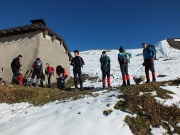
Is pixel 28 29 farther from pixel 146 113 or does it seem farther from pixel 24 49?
pixel 146 113

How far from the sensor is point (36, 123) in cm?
665

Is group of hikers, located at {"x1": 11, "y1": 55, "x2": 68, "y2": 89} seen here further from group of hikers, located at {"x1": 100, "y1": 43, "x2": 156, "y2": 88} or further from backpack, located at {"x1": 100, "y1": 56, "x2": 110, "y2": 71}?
group of hikers, located at {"x1": 100, "y1": 43, "x2": 156, "y2": 88}

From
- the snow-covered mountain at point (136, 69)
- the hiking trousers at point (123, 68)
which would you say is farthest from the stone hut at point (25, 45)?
the hiking trousers at point (123, 68)

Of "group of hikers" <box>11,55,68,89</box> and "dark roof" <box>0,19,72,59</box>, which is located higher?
"dark roof" <box>0,19,72,59</box>

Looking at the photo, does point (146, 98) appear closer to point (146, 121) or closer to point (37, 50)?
point (146, 121)

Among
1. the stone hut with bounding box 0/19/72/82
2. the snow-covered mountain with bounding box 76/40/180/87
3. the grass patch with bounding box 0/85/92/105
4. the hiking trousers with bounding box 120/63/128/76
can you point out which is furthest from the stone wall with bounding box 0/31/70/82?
the hiking trousers with bounding box 120/63/128/76

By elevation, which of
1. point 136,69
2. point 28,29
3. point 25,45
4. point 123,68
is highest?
point 28,29

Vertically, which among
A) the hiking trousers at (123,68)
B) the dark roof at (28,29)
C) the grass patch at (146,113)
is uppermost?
the dark roof at (28,29)

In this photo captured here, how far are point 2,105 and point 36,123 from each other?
4574mm

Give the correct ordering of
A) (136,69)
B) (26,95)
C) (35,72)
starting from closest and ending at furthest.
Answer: (26,95) → (35,72) → (136,69)

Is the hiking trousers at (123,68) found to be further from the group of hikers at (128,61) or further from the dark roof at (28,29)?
the dark roof at (28,29)

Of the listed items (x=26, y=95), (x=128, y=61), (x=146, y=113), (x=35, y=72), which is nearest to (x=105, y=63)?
(x=128, y=61)

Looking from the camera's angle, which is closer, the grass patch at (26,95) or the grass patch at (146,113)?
the grass patch at (146,113)

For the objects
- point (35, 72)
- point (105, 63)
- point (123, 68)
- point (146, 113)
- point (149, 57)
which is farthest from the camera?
point (35, 72)
